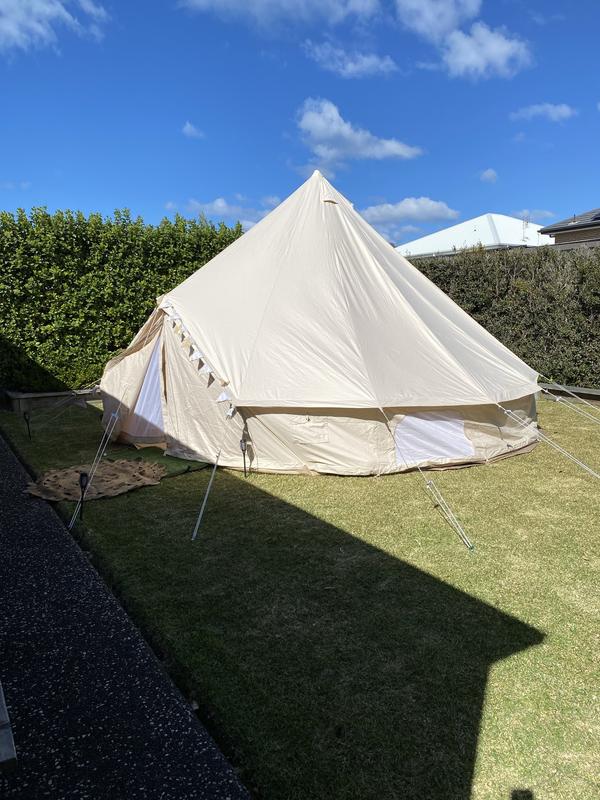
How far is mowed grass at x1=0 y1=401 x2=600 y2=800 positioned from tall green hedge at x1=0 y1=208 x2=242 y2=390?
5.17 meters

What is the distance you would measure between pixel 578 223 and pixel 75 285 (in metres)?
11.0

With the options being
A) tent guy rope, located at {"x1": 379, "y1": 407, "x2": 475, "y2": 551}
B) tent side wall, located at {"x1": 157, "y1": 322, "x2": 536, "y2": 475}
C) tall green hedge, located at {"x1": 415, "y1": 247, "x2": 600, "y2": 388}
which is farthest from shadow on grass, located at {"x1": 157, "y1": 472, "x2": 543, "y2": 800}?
tall green hedge, located at {"x1": 415, "y1": 247, "x2": 600, "y2": 388}

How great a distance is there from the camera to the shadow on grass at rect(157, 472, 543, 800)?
2053 mm

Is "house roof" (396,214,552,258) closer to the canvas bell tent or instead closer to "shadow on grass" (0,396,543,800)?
the canvas bell tent

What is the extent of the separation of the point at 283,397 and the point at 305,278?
1.47m

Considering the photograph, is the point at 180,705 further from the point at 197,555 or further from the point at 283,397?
the point at 283,397

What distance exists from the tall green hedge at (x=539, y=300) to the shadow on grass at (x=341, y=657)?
6.37 meters

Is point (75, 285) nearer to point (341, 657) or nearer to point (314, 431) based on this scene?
point (314, 431)

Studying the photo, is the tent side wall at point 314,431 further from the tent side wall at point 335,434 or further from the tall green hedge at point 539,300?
the tall green hedge at point 539,300

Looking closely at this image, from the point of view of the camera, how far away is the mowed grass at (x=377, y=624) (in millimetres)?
2082

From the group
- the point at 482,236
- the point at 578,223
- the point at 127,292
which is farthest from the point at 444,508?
the point at 482,236

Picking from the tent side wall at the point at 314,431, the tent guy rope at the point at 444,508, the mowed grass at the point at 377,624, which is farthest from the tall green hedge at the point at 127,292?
the tent guy rope at the point at 444,508

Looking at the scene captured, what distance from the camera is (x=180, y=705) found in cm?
233

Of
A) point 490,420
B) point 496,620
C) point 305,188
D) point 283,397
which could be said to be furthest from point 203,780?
point 305,188
